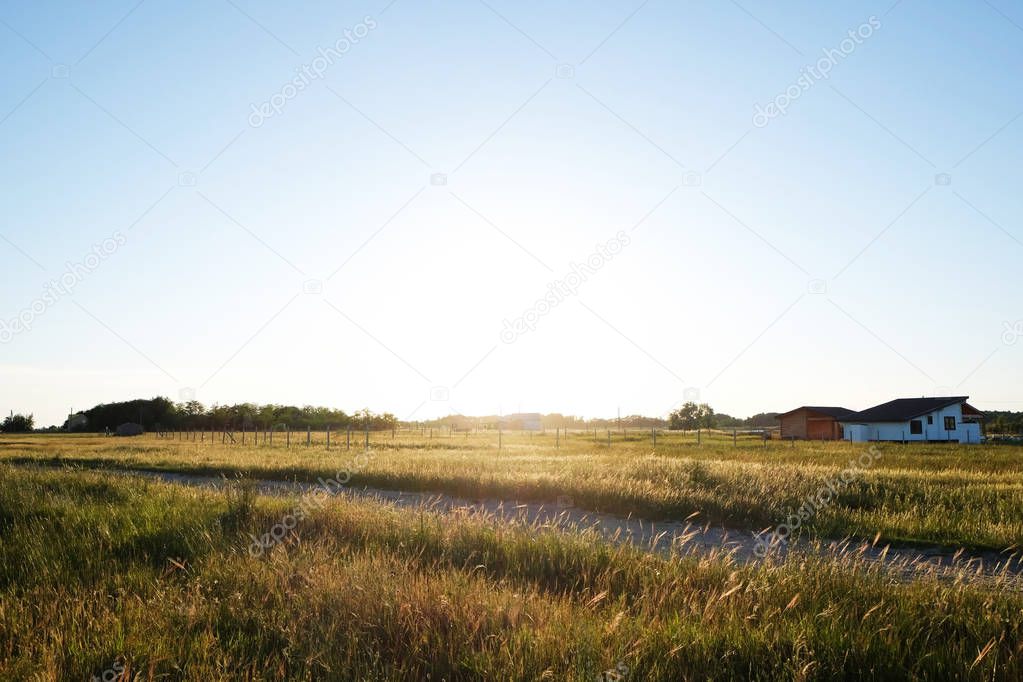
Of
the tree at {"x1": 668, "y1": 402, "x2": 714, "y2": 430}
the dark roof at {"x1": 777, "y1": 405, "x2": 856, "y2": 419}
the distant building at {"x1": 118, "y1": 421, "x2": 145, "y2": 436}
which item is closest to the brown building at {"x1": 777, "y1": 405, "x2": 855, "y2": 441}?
the dark roof at {"x1": 777, "y1": 405, "x2": 856, "y2": 419}

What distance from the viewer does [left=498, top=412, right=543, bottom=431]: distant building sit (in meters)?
134

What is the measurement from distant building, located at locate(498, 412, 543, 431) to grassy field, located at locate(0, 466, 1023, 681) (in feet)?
404

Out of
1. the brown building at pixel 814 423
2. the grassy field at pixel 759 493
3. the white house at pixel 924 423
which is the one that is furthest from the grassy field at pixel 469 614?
the brown building at pixel 814 423

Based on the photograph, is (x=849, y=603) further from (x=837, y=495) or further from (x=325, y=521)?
(x=837, y=495)

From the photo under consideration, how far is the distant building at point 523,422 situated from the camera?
439 feet

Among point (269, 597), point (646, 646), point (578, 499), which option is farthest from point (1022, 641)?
point (578, 499)

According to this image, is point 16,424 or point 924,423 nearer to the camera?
point 924,423

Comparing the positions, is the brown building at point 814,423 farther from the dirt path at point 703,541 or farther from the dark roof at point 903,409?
the dirt path at point 703,541

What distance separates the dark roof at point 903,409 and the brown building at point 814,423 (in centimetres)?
183

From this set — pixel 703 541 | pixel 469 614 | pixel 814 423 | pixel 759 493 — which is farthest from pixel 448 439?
pixel 469 614

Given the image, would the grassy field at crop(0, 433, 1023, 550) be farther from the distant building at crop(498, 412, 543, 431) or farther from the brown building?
the distant building at crop(498, 412, 543, 431)

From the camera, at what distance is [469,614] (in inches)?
200

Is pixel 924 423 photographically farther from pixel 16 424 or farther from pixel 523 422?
pixel 16 424

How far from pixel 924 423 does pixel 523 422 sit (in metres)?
81.7
